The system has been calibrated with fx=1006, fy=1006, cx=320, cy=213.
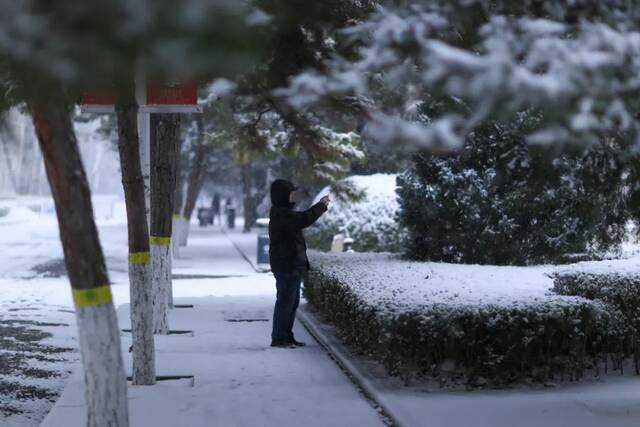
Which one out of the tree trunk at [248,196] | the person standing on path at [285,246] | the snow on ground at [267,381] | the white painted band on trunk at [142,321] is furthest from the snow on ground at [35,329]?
the tree trunk at [248,196]

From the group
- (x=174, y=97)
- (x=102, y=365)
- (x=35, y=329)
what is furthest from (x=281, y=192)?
(x=102, y=365)

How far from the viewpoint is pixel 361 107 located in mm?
6602

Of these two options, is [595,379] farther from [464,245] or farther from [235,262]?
[235,262]

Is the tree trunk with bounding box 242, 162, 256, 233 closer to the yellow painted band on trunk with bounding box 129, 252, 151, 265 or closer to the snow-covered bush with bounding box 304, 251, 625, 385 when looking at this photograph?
the yellow painted band on trunk with bounding box 129, 252, 151, 265

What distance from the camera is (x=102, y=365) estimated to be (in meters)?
5.68

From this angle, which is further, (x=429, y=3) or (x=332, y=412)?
(x=332, y=412)

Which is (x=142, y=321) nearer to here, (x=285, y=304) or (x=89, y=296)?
(x=285, y=304)

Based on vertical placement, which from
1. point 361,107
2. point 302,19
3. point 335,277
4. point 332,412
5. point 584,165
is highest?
point 302,19

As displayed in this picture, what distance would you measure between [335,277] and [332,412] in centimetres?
433

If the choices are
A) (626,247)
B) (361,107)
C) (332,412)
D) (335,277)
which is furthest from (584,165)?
(626,247)

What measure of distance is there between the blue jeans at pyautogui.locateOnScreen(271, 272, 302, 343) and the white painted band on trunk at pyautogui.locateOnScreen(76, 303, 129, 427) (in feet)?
17.3

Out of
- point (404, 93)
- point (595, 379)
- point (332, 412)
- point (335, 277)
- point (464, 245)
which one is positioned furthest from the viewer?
point (464, 245)

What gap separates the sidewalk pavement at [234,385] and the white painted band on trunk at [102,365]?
1.69 metres

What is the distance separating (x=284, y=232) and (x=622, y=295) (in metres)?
3.59
